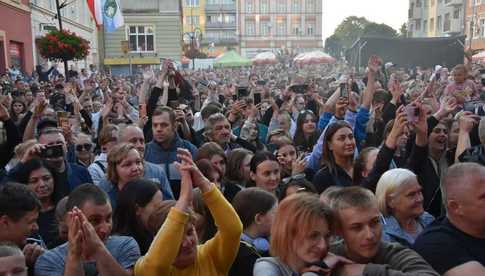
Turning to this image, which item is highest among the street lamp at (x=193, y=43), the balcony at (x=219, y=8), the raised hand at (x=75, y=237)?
the balcony at (x=219, y=8)

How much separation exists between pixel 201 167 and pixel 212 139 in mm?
1798

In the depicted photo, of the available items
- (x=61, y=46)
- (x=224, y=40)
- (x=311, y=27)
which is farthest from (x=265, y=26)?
(x=61, y=46)

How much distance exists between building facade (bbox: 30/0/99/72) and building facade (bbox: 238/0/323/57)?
61195 millimetres

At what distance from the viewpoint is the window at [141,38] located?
44.0m

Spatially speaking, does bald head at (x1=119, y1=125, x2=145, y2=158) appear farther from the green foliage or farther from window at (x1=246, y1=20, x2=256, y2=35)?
window at (x1=246, y1=20, x2=256, y2=35)

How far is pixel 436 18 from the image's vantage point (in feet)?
188

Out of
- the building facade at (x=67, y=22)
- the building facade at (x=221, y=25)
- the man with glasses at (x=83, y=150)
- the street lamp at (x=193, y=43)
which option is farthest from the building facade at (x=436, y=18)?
the man with glasses at (x=83, y=150)

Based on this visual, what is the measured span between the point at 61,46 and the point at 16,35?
31.8 feet

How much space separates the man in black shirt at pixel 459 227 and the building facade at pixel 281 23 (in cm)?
9780

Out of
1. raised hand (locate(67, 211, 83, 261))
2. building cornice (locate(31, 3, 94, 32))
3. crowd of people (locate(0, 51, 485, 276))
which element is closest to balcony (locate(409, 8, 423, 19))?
building cornice (locate(31, 3, 94, 32))

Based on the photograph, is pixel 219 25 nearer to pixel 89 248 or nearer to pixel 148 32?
pixel 148 32

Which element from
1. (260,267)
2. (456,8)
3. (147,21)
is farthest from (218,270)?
(456,8)

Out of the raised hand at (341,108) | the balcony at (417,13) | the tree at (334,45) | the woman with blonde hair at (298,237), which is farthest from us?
the tree at (334,45)

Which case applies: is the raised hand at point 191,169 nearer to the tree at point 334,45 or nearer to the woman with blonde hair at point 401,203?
the woman with blonde hair at point 401,203
